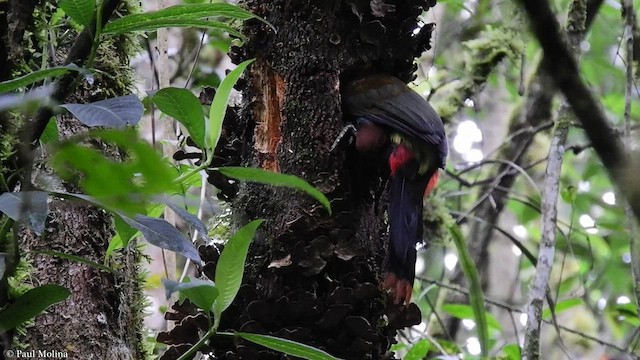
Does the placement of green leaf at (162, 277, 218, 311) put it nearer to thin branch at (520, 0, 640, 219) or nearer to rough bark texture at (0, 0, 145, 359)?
rough bark texture at (0, 0, 145, 359)

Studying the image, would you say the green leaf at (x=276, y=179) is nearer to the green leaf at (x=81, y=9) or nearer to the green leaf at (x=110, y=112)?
the green leaf at (x=110, y=112)

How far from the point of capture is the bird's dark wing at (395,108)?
2.04 meters

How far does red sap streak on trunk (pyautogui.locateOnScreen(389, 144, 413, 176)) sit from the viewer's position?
2.12m

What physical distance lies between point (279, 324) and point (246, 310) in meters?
0.07

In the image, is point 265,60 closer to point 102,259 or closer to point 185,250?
point 102,259

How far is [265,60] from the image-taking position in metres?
1.83

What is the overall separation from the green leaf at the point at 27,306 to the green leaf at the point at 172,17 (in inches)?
16.9

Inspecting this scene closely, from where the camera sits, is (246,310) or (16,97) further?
(246,310)

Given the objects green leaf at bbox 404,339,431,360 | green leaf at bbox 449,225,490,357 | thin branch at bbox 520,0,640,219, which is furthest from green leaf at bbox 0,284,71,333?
green leaf at bbox 449,225,490,357

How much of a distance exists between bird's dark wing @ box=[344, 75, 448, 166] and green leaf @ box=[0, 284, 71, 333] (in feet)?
3.32

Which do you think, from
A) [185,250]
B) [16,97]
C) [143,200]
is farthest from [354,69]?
[143,200]

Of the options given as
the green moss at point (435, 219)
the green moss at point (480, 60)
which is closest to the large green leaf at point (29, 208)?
the green moss at point (435, 219)

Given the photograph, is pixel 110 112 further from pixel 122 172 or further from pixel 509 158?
pixel 509 158

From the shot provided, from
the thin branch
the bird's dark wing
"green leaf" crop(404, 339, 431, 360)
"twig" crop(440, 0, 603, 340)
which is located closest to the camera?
the thin branch
